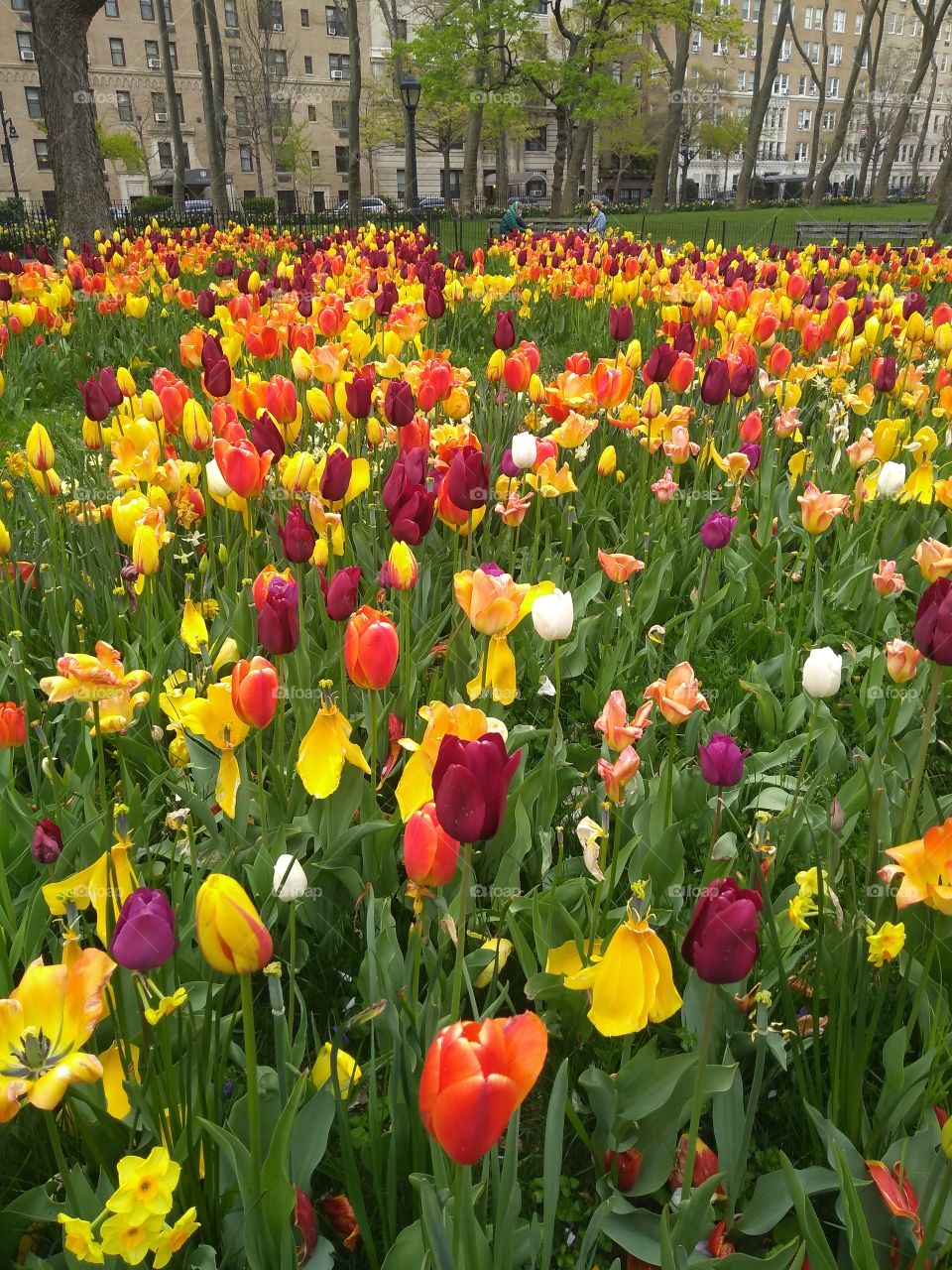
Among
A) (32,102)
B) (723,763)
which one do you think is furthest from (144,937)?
(32,102)

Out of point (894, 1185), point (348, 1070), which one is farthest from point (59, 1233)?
point (894, 1185)

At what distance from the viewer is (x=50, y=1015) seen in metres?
1.11

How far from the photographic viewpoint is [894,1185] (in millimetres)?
1293

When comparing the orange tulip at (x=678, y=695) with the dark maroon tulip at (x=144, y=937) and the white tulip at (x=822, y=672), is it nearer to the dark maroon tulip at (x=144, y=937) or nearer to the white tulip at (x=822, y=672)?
the white tulip at (x=822, y=672)

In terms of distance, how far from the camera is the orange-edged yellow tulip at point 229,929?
3.34 ft

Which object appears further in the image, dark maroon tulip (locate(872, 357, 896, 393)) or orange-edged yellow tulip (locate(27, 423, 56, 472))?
dark maroon tulip (locate(872, 357, 896, 393))

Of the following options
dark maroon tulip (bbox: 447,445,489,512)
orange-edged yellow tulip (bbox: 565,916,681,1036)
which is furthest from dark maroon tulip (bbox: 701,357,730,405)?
orange-edged yellow tulip (bbox: 565,916,681,1036)

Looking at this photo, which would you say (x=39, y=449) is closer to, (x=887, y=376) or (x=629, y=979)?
(x=629, y=979)

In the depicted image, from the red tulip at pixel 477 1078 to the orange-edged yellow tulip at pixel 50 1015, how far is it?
46cm

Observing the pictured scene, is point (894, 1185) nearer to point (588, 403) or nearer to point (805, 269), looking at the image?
point (588, 403)

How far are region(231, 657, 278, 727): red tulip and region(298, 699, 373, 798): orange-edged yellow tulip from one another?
20 centimetres

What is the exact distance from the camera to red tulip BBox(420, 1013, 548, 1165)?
2.58ft

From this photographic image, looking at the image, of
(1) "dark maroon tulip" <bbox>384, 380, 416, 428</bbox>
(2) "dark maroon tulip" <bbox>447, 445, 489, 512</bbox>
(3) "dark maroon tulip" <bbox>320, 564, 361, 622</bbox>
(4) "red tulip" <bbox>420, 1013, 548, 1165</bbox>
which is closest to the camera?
(4) "red tulip" <bbox>420, 1013, 548, 1165</bbox>

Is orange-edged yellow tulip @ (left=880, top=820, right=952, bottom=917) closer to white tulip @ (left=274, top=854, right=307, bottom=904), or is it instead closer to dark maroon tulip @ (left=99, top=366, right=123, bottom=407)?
white tulip @ (left=274, top=854, right=307, bottom=904)
